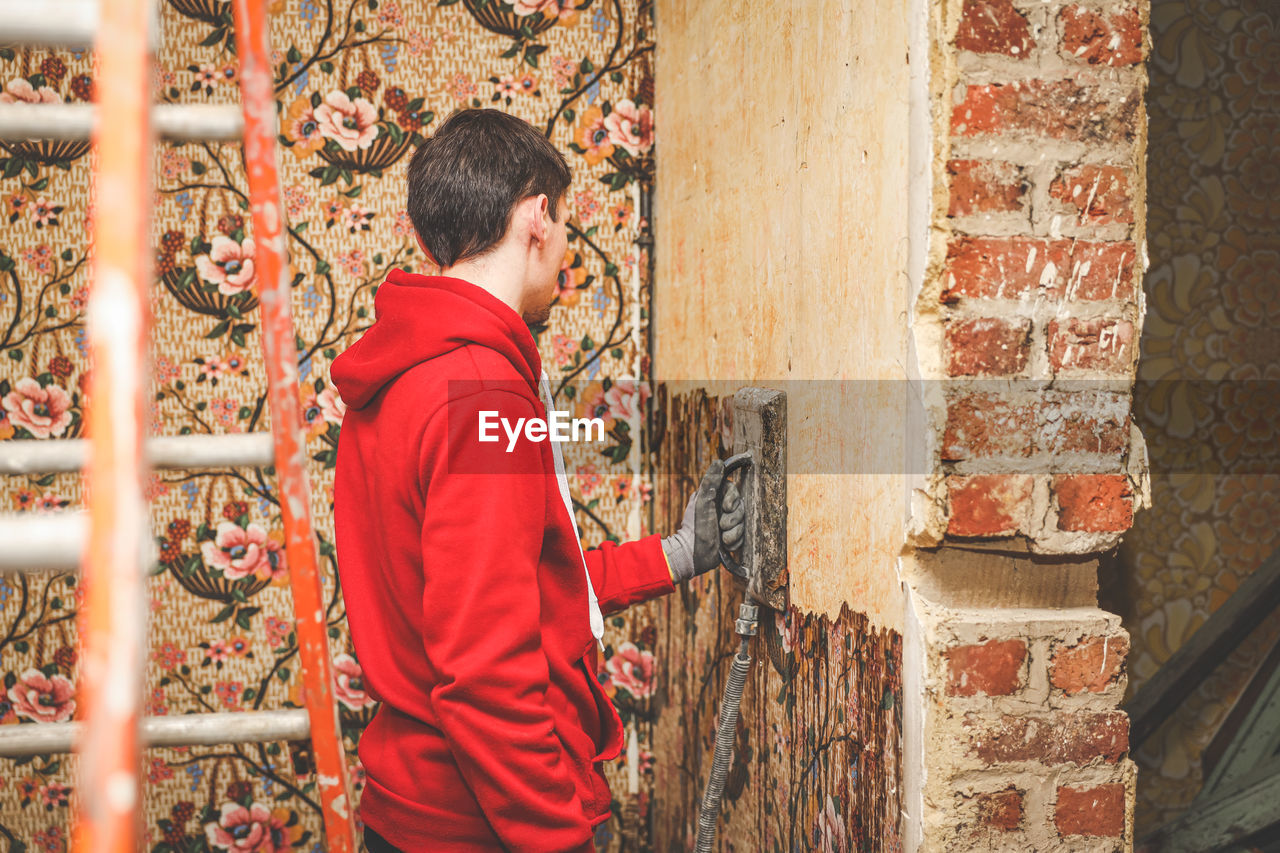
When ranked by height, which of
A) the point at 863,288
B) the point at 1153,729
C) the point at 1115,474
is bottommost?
the point at 1153,729

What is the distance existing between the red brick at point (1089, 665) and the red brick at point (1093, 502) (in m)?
0.12

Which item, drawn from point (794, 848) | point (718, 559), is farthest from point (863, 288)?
point (794, 848)

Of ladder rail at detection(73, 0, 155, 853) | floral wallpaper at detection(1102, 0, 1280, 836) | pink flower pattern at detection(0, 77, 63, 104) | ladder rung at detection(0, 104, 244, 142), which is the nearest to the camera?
ladder rail at detection(73, 0, 155, 853)

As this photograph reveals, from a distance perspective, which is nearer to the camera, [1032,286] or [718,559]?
[1032,286]

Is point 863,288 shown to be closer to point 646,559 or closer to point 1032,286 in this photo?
point 1032,286

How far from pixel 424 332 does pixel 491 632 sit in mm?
357

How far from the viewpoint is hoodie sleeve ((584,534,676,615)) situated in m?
1.37

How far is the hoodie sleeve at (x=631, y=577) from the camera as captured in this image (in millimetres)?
1366

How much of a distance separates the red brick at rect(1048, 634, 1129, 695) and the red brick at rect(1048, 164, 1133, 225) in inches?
17.2

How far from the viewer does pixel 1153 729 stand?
2143 mm

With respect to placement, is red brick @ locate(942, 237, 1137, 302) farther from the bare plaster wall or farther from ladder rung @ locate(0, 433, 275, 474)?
ladder rung @ locate(0, 433, 275, 474)

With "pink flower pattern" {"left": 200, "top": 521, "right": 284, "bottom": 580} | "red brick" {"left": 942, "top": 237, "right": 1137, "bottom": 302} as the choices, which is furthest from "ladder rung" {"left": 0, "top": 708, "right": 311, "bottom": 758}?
"pink flower pattern" {"left": 200, "top": 521, "right": 284, "bottom": 580}

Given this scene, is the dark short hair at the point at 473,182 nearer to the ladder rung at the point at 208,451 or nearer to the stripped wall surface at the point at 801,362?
the stripped wall surface at the point at 801,362

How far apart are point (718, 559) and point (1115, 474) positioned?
63cm
